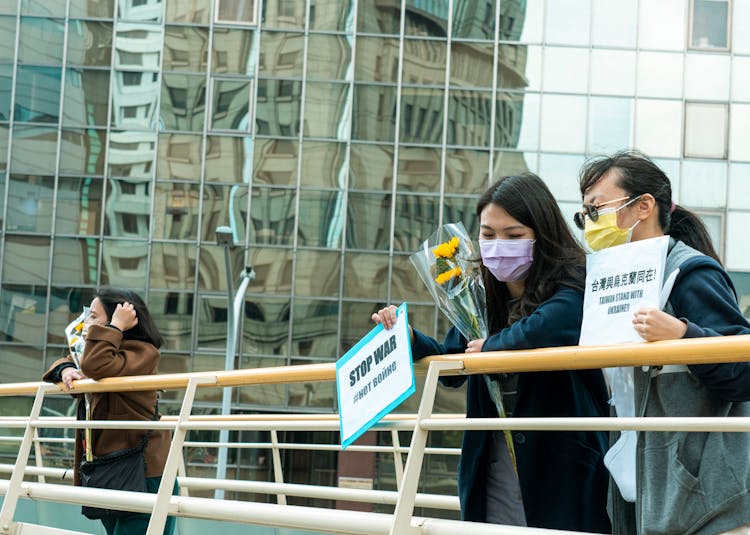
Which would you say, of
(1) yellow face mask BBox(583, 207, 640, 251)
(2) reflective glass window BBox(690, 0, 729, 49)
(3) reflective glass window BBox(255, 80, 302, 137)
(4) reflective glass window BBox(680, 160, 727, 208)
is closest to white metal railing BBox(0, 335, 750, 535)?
(1) yellow face mask BBox(583, 207, 640, 251)

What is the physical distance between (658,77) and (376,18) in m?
7.40

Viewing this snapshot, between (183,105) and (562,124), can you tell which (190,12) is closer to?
(183,105)

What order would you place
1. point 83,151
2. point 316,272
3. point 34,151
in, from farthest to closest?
point 83,151 < point 34,151 < point 316,272

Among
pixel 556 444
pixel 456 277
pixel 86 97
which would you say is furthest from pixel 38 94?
pixel 556 444

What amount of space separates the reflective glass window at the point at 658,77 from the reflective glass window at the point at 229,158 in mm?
10210

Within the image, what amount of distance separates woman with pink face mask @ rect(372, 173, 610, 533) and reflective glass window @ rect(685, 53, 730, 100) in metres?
28.0

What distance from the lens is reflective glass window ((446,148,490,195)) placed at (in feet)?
99.3

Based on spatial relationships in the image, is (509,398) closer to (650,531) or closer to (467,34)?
(650,531)

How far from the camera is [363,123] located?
3023 centimetres

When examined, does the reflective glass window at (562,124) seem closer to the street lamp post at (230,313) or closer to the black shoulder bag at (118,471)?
the street lamp post at (230,313)

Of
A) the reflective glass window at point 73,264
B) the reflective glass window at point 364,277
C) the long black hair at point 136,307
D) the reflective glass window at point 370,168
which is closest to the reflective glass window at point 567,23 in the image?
the reflective glass window at point 370,168

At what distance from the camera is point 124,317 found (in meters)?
5.75

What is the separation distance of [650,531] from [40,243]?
95.0ft

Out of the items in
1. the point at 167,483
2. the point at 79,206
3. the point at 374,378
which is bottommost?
the point at 167,483
